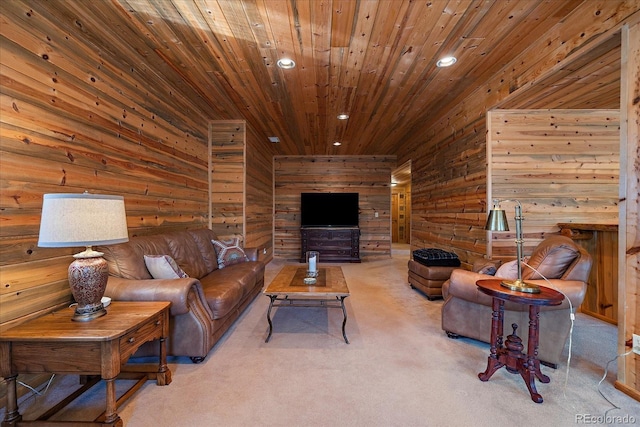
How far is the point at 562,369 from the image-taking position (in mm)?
1996

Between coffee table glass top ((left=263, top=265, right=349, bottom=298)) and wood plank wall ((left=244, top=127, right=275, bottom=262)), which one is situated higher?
wood plank wall ((left=244, top=127, right=275, bottom=262))

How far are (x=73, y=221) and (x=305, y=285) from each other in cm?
177

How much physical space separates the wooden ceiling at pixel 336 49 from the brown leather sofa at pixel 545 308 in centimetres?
160

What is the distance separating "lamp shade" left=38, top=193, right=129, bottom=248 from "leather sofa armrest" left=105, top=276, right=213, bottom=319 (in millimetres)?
608

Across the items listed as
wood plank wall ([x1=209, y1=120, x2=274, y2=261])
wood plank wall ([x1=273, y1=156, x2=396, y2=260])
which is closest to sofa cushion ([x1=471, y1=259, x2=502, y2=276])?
wood plank wall ([x1=209, y1=120, x2=274, y2=261])

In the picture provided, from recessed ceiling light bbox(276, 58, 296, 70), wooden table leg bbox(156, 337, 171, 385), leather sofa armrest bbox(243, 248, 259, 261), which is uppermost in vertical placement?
recessed ceiling light bbox(276, 58, 296, 70)

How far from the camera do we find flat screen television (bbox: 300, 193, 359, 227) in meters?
6.59

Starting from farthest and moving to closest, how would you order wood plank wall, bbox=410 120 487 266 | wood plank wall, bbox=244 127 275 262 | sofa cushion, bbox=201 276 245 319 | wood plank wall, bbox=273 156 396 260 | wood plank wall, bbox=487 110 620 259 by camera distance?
wood plank wall, bbox=273 156 396 260
wood plank wall, bbox=244 127 275 262
wood plank wall, bbox=410 120 487 266
wood plank wall, bbox=487 110 620 259
sofa cushion, bbox=201 276 245 319

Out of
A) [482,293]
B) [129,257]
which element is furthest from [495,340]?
[129,257]

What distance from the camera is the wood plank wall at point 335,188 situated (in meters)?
6.96

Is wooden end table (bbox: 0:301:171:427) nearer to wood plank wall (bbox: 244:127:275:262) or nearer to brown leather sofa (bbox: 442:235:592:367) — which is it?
brown leather sofa (bbox: 442:235:592:367)

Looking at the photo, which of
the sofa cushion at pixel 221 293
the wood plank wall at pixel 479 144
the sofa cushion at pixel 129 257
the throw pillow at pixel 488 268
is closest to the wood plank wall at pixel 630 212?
the wood plank wall at pixel 479 144

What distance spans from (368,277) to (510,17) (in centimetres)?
395

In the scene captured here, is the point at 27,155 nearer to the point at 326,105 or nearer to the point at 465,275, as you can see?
the point at 326,105
